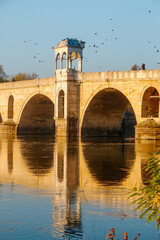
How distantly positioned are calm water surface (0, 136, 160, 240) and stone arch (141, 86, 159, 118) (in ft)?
49.1

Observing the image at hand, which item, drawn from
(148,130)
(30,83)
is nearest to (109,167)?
(148,130)

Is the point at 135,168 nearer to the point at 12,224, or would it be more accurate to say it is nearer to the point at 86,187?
the point at 86,187

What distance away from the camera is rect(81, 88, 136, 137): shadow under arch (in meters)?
38.2

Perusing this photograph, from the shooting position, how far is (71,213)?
942cm

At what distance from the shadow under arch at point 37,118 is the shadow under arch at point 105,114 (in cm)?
934

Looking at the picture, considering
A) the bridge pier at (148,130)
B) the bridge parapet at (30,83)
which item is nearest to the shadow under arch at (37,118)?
the bridge parapet at (30,83)

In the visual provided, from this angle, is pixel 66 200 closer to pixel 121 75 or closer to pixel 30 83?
pixel 121 75

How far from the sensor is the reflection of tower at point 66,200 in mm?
8523

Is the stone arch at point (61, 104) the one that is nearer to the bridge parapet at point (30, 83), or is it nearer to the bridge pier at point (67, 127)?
the bridge pier at point (67, 127)

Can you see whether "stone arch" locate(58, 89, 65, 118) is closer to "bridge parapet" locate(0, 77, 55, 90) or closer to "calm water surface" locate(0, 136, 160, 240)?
"bridge parapet" locate(0, 77, 55, 90)

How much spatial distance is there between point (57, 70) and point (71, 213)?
31.1 meters

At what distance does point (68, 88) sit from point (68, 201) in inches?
1100

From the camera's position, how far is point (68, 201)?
10.6m

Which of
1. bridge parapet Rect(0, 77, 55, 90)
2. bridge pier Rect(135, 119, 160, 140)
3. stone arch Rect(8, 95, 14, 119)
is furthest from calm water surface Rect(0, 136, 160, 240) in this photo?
stone arch Rect(8, 95, 14, 119)
